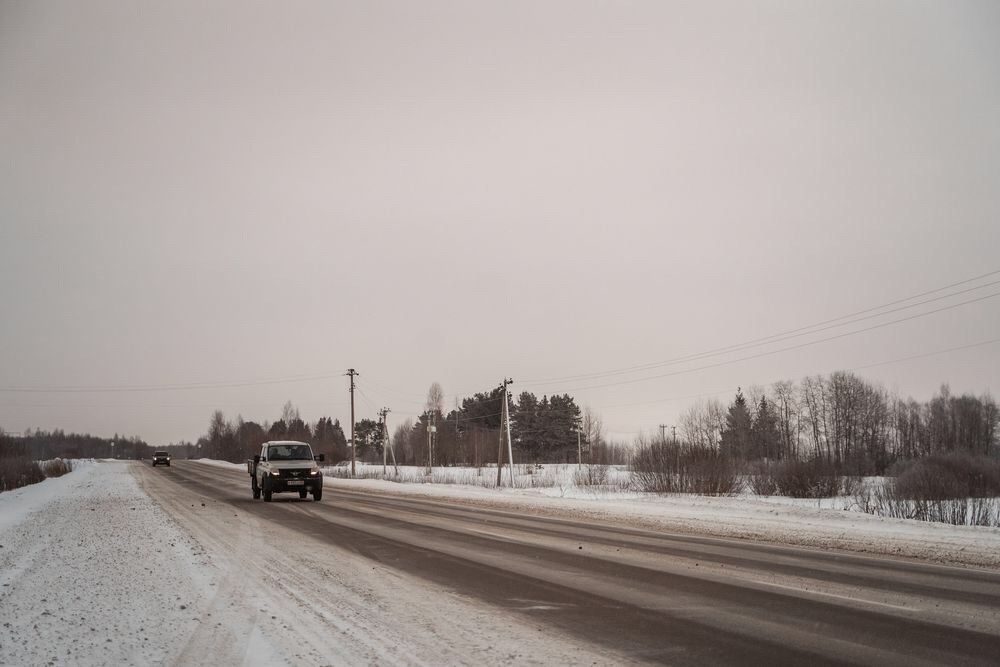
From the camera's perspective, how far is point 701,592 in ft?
31.3

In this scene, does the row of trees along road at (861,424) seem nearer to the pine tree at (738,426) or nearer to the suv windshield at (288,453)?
the pine tree at (738,426)

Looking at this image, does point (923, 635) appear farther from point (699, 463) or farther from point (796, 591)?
point (699, 463)

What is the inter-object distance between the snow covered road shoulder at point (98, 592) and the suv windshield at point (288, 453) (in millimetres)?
9788

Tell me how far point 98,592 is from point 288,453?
20.1 meters

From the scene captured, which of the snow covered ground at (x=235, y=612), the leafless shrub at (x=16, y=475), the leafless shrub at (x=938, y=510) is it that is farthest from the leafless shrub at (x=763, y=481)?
the leafless shrub at (x=16, y=475)

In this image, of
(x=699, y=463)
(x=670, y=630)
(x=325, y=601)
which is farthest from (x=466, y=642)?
(x=699, y=463)

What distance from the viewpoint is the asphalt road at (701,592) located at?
6.68m

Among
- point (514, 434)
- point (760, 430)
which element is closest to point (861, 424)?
point (760, 430)

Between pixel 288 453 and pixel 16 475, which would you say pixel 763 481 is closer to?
pixel 288 453

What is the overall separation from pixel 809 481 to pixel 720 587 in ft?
98.6

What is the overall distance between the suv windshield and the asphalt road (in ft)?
37.8

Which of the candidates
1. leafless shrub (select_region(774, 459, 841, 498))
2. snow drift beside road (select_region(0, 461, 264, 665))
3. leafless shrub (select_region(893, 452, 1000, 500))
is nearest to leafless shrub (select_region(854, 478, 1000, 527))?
leafless shrub (select_region(893, 452, 1000, 500))

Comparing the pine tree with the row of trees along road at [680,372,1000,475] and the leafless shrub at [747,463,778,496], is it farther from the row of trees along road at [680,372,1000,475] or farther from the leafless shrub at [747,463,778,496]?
the leafless shrub at [747,463,778,496]

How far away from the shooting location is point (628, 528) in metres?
19.1
